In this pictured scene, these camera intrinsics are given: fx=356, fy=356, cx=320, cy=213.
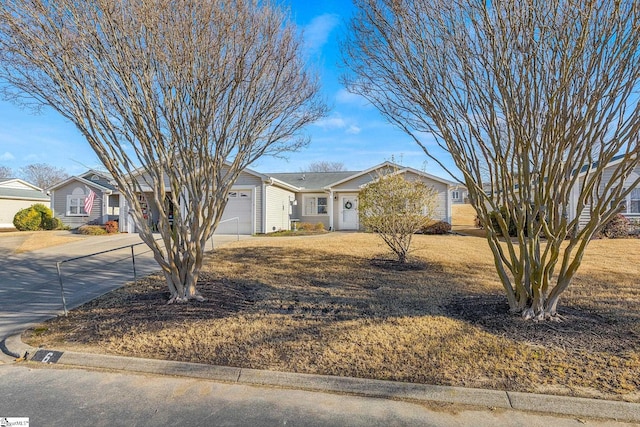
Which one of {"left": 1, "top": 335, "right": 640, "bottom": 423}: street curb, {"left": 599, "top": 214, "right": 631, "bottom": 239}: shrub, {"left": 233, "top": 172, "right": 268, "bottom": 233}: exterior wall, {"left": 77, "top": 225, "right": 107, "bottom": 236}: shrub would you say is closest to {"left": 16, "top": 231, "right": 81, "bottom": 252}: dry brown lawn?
{"left": 77, "top": 225, "right": 107, "bottom": 236}: shrub

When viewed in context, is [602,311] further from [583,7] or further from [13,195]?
[13,195]

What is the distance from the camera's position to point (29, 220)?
67.1 ft

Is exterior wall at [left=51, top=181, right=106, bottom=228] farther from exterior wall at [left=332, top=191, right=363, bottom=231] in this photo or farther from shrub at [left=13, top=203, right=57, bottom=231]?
exterior wall at [left=332, top=191, right=363, bottom=231]

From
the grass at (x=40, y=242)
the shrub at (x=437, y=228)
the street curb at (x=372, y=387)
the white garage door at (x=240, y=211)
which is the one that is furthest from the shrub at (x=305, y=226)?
the street curb at (x=372, y=387)

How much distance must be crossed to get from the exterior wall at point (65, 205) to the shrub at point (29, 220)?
0.87 metres

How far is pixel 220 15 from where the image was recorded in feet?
16.5

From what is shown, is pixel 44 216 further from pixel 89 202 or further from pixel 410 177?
pixel 410 177

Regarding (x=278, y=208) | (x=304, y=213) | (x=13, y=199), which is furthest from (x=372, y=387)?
(x=13, y=199)

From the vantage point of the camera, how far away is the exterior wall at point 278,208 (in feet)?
58.9

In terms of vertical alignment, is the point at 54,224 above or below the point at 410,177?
below

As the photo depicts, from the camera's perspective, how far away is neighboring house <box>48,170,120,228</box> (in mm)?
19969

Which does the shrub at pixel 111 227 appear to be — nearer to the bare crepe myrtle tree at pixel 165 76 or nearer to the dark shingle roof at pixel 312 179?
the dark shingle roof at pixel 312 179

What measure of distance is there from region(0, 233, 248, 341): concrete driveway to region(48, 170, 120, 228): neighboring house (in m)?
7.07

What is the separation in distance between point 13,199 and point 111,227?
15.5 m
